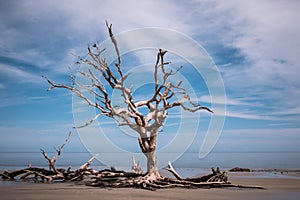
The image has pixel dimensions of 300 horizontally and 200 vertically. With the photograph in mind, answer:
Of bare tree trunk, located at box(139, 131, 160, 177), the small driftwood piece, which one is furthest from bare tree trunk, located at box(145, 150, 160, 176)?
the small driftwood piece

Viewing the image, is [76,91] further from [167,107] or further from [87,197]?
[87,197]

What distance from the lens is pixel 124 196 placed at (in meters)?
12.7

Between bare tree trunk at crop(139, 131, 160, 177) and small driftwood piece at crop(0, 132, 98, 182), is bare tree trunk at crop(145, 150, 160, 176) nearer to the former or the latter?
bare tree trunk at crop(139, 131, 160, 177)

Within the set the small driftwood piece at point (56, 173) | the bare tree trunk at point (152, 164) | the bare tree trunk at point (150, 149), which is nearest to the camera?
the bare tree trunk at point (152, 164)

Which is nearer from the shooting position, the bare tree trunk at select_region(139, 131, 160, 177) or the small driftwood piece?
the bare tree trunk at select_region(139, 131, 160, 177)

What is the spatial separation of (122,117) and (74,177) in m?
5.52

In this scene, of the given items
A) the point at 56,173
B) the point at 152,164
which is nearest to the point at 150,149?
the point at 152,164

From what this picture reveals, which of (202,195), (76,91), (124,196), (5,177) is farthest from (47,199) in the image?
(5,177)

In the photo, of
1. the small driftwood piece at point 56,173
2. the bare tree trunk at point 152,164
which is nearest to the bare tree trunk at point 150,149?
the bare tree trunk at point 152,164

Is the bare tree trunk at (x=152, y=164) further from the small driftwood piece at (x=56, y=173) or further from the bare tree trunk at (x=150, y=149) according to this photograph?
the small driftwood piece at (x=56, y=173)

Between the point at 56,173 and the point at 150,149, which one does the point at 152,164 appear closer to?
the point at 150,149

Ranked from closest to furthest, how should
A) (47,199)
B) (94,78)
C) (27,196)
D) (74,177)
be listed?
1. (47,199)
2. (27,196)
3. (94,78)
4. (74,177)

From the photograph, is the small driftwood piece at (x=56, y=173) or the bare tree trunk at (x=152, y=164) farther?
the small driftwood piece at (x=56, y=173)

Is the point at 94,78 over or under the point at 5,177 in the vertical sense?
over
